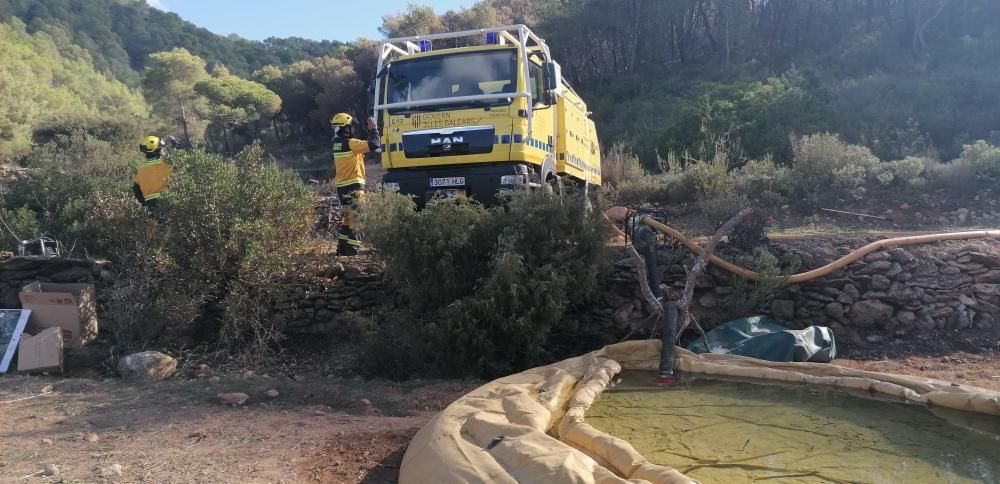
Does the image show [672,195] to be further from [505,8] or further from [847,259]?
[505,8]

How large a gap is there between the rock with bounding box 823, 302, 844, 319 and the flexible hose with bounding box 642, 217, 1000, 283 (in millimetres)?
343

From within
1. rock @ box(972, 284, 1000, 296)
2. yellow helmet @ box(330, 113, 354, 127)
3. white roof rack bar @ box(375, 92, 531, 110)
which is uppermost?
white roof rack bar @ box(375, 92, 531, 110)

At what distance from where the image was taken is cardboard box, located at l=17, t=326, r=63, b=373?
21.7ft

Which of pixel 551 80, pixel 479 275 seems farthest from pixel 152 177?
pixel 551 80

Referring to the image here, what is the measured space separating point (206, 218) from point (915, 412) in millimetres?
6691

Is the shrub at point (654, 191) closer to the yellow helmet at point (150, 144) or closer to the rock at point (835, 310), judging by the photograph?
the rock at point (835, 310)

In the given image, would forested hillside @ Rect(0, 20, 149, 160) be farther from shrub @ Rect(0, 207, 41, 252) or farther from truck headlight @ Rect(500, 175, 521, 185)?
truck headlight @ Rect(500, 175, 521, 185)

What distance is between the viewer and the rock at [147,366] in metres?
6.41

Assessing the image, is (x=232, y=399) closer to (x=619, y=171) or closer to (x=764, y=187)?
(x=764, y=187)

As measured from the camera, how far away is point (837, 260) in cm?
693

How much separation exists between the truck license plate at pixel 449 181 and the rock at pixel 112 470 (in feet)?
15.7

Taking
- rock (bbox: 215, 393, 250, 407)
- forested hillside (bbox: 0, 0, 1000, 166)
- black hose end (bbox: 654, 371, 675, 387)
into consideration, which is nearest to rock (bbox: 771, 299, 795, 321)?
black hose end (bbox: 654, 371, 675, 387)

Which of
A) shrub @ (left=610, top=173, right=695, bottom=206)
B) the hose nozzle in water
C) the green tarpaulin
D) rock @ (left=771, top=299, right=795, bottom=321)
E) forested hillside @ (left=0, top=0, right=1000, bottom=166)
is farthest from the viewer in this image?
forested hillside @ (left=0, top=0, right=1000, bottom=166)

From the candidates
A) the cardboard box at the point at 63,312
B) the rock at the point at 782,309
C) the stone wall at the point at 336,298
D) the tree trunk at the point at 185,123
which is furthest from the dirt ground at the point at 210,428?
the tree trunk at the point at 185,123
